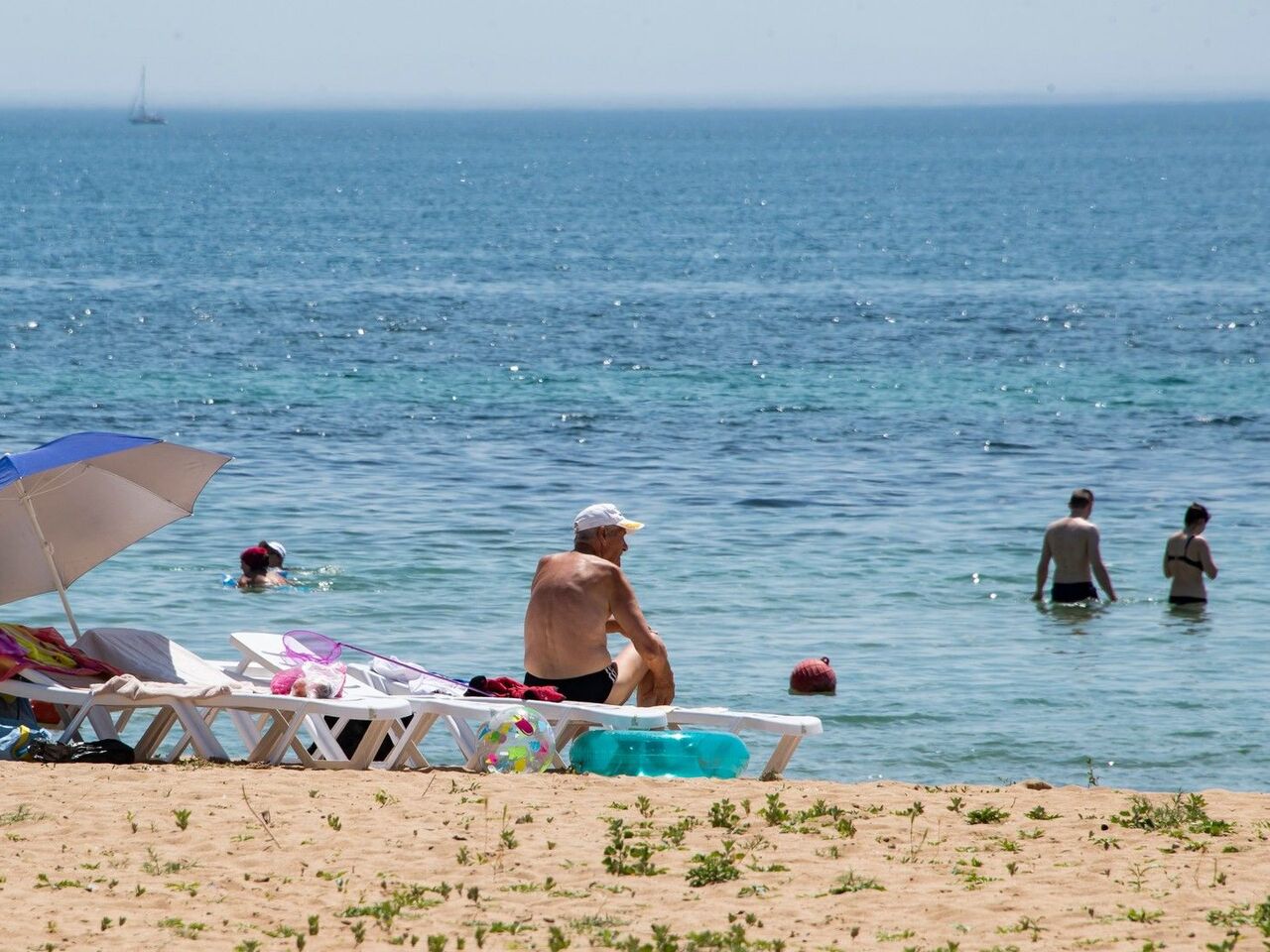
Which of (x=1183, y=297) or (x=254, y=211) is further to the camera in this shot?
(x=254, y=211)

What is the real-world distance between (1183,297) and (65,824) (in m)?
42.4

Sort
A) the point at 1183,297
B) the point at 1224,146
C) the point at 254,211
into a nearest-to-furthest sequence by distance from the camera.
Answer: the point at 1183,297 → the point at 254,211 → the point at 1224,146

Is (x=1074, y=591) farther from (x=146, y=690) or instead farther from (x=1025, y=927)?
(x=1025, y=927)

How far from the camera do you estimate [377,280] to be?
5034 centimetres

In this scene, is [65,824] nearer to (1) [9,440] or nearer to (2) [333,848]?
(2) [333,848]

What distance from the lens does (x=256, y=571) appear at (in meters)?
14.7

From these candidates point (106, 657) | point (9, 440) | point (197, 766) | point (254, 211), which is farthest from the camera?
point (254, 211)

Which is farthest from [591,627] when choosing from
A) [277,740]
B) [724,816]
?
[724,816]

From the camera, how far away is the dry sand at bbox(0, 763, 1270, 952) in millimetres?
5637

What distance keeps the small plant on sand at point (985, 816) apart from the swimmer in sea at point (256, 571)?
8662 millimetres

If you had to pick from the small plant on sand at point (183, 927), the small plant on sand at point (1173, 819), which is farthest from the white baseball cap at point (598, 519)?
the small plant on sand at point (183, 927)

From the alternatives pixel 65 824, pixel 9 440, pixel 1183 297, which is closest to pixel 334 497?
pixel 9 440

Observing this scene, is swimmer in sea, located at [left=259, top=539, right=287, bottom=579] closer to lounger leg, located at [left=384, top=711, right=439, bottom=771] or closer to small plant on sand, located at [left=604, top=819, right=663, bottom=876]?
lounger leg, located at [left=384, top=711, right=439, bottom=771]

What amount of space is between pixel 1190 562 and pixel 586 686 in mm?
7407
